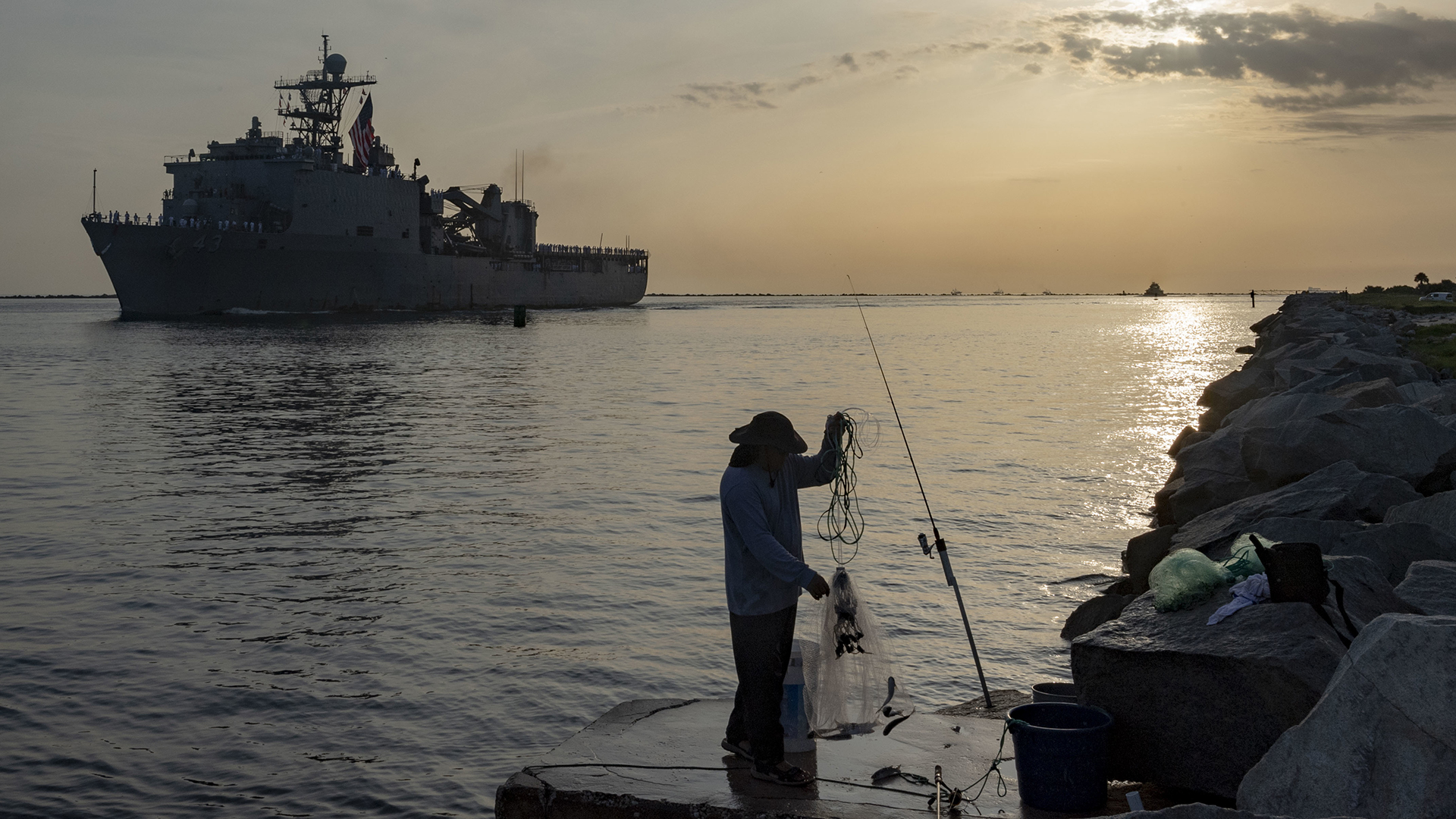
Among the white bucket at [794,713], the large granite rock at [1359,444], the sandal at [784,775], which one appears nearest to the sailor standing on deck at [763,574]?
the sandal at [784,775]

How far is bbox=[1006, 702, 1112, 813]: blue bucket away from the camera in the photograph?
14.5ft

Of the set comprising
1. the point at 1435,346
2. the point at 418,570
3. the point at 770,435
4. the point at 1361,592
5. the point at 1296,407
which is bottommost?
the point at 418,570

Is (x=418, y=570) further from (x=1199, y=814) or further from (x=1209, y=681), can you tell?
(x=1199, y=814)

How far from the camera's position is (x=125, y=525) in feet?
40.8

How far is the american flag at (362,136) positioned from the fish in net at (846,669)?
6576 centimetres

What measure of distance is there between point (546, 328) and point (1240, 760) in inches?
2691

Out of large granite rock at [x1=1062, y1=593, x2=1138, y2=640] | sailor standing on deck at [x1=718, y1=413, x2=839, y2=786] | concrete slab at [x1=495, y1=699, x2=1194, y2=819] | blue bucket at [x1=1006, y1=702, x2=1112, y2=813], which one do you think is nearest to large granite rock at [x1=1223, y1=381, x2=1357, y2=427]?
large granite rock at [x1=1062, y1=593, x2=1138, y2=640]

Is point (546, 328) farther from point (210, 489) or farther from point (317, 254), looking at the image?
point (210, 489)

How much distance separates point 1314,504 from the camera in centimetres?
807

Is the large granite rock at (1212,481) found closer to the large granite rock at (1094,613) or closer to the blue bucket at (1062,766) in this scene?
the large granite rock at (1094,613)

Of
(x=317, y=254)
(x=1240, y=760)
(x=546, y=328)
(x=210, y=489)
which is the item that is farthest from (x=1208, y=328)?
(x=1240, y=760)

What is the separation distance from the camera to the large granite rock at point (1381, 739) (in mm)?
3512

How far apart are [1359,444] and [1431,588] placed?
4.74 m

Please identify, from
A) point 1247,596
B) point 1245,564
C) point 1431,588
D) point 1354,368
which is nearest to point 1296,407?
point 1354,368
